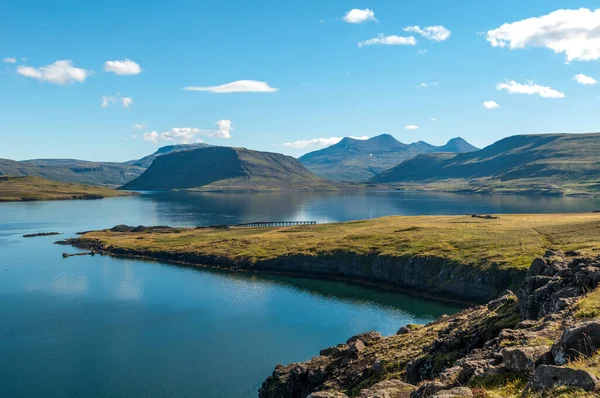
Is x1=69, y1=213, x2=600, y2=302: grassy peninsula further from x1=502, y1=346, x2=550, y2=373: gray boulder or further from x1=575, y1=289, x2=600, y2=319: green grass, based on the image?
x1=502, y1=346, x2=550, y2=373: gray boulder

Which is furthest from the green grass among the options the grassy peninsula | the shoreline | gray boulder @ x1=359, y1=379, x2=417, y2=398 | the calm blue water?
the shoreline

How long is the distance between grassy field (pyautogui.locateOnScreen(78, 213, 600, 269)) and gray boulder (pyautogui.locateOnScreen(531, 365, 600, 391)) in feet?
246

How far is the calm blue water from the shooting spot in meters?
61.0

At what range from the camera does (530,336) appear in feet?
86.8

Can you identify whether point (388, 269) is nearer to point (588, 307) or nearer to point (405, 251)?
point (405, 251)

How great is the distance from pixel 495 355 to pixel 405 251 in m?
93.7

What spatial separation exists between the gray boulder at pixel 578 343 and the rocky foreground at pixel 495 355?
4 centimetres

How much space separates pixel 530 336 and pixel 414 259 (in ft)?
278

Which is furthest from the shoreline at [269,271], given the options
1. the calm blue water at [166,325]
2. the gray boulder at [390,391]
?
the gray boulder at [390,391]

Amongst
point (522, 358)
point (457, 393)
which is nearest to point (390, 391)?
point (457, 393)

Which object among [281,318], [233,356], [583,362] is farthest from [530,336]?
[281,318]

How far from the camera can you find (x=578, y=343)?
66.0ft

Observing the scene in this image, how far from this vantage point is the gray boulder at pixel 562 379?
16109mm

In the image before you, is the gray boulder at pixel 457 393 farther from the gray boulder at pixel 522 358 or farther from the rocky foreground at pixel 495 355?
the gray boulder at pixel 522 358
